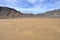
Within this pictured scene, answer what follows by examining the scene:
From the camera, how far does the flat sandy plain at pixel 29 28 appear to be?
0.84 meters

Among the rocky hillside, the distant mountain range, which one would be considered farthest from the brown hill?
the rocky hillside

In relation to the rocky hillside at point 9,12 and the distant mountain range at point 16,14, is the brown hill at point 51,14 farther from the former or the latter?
the rocky hillside at point 9,12

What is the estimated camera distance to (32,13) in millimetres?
857

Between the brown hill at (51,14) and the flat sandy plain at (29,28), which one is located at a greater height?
the brown hill at (51,14)

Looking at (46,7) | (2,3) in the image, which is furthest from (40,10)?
(2,3)

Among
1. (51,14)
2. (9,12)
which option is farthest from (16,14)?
(51,14)

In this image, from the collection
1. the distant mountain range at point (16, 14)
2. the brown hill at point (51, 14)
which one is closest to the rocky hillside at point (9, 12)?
the distant mountain range at point (16, 14)

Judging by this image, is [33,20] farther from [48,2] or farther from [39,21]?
[48,2]

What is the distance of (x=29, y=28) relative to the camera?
2.79 feet

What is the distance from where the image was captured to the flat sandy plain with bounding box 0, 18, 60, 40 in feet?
2.75

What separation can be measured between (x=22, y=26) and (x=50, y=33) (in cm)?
18

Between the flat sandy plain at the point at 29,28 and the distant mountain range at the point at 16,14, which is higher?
the distant mountain range at the point at 16,14

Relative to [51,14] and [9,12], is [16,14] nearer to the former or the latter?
[9,12]

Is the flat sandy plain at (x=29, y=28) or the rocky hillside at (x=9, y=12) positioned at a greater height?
the rocky hillside at (x=9, y=12)
